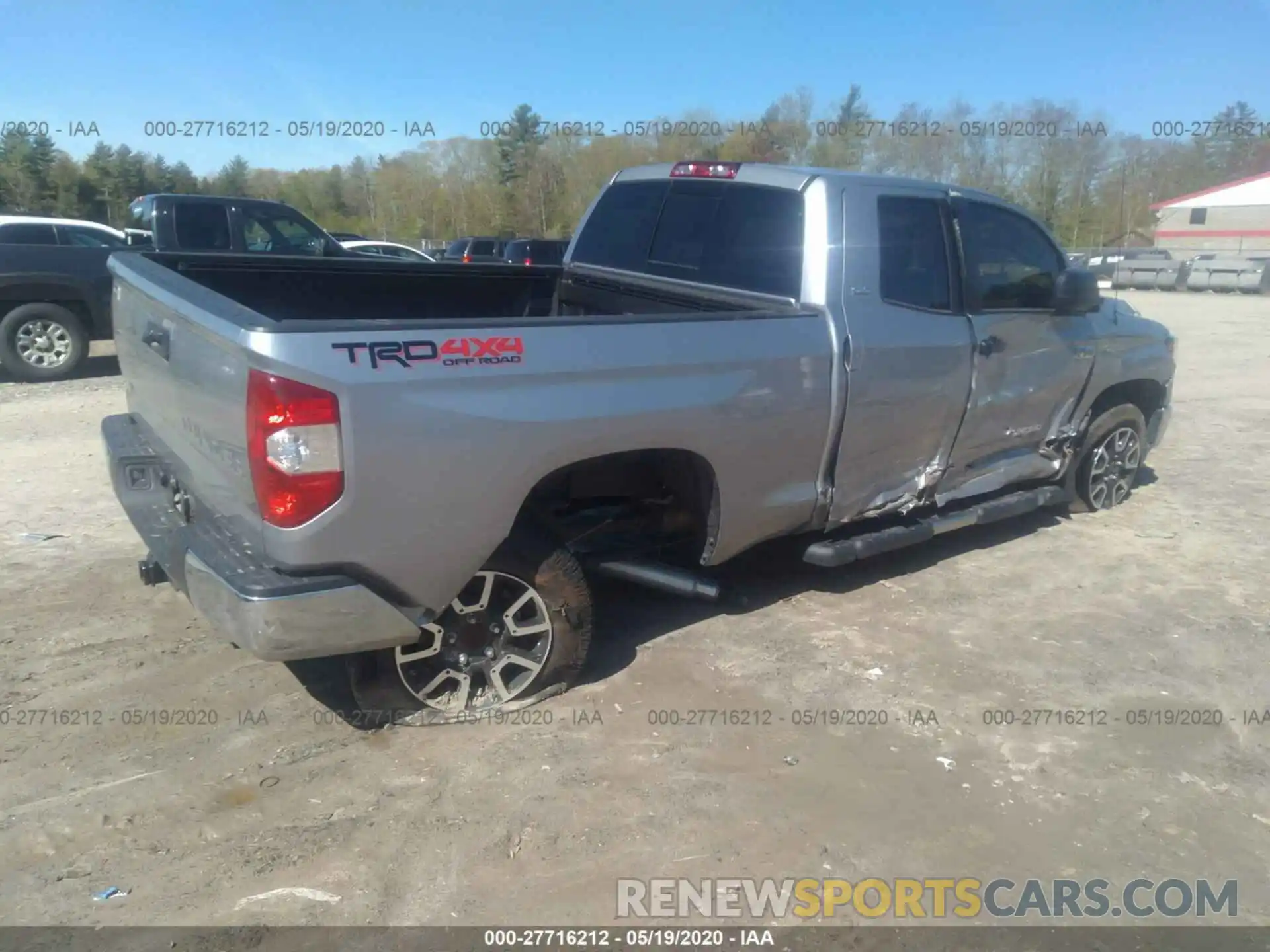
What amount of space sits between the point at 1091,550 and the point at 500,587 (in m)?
4.06

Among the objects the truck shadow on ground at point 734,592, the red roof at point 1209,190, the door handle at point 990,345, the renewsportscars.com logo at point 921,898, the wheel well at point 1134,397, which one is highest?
the red roof at point 1209,190

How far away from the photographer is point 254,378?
2.90m

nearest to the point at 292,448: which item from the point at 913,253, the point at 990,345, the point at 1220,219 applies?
the point at 913,253

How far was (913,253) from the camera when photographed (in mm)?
4789

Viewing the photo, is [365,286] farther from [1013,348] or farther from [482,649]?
[1013,348]

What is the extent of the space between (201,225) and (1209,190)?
54.0 metres

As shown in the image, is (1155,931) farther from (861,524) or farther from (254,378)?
(254,378)

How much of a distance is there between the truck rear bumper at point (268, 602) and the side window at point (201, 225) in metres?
9.98

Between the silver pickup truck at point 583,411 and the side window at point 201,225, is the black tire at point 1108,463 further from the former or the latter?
the side window at point 201,225

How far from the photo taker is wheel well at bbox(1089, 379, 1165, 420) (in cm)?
624

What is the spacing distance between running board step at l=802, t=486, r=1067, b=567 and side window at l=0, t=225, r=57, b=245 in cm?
979

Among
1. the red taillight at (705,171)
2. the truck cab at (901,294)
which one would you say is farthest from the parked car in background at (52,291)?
the truck cab at (901,294)

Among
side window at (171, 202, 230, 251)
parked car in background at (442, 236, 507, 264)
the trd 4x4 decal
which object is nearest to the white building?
parked car in background at (442, 236, 507, 264)

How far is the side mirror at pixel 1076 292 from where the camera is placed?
529 cm
